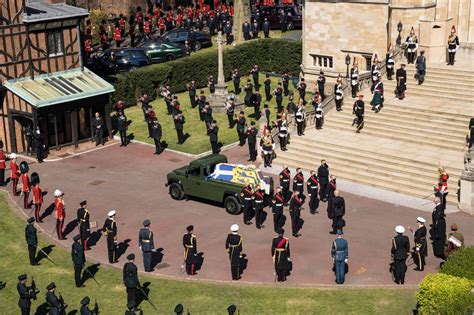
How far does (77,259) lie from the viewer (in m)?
25.5

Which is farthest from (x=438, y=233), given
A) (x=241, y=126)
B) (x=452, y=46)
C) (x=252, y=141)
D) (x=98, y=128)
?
(x=98, y=128)

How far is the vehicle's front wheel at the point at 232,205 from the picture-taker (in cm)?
3136

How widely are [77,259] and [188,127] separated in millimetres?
18533

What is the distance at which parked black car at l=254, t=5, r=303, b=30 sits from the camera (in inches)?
2331

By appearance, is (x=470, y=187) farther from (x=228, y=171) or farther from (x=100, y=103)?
(x=100, y=103)

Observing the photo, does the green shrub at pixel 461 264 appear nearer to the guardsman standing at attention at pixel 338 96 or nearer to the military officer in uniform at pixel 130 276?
the military officer in uniform at pixel 130 276

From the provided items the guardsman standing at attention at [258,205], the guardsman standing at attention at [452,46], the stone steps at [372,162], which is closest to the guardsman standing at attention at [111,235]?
the guardsman standing at attention at [258,205]

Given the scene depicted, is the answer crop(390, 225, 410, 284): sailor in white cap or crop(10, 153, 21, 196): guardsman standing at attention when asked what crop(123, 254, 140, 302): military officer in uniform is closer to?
crop(390, 225, 410, 284): sailor in white cap

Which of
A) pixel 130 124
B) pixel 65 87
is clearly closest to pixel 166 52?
pixel 130 124

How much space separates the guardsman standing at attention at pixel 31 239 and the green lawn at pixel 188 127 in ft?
43.6

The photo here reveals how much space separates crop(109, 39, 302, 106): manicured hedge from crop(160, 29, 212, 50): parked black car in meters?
2.64

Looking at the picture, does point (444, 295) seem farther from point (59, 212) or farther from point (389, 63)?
point (389, 63)

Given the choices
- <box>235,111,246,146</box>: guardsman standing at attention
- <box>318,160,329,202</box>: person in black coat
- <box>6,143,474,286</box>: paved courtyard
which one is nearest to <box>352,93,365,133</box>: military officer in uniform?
<box>235,111,246,146</box>: guardsman standing at attention

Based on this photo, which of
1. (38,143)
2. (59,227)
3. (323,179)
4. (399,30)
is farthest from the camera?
(399,30)
